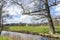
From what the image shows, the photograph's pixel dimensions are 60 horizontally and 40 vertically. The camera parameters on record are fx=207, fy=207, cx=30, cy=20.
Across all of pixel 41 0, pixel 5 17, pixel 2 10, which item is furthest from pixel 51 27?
pixel 5 17

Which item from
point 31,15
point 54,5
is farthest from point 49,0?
point 31,15

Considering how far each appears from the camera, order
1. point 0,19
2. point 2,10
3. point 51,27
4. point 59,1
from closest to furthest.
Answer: point 59,1
point 51,27
point 2,10
point 0,19

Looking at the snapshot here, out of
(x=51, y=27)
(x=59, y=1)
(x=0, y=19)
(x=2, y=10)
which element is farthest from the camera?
(x=0, y=19)

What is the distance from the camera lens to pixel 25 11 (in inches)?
1326

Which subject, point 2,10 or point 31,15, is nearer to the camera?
point 31,15

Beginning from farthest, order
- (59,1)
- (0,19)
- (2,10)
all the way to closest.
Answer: (0,19), (2,10), (59,1)

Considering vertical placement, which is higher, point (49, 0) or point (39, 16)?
point (49, 0)

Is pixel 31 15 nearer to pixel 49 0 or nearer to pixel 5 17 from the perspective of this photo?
pixel 49 0

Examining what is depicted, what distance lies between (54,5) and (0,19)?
4135 centimetres

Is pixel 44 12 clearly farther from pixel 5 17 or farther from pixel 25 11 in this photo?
pixel 5 17

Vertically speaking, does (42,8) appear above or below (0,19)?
above

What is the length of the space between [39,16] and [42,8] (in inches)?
69.3

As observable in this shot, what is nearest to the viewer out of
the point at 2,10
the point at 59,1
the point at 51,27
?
the point at 59,1

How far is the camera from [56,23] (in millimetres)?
71750
